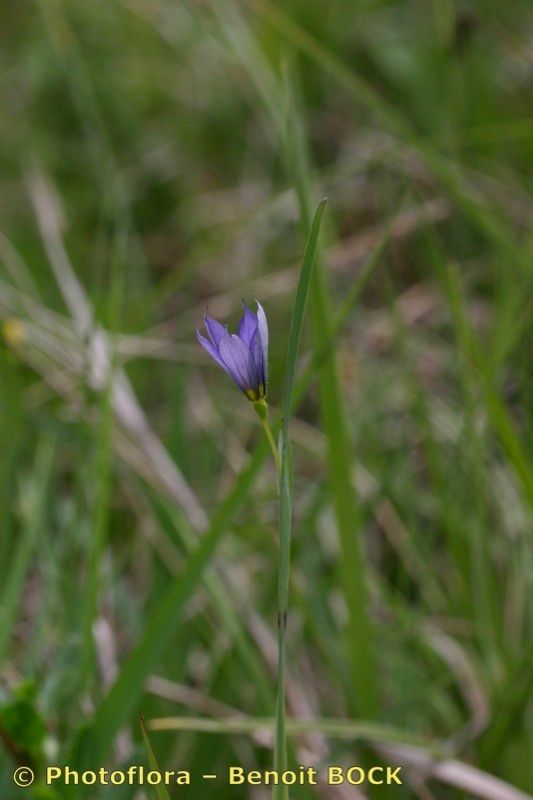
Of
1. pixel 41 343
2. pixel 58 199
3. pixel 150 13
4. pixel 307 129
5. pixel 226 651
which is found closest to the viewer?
pixel 226 651

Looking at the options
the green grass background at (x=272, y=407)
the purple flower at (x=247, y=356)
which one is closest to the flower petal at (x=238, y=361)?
the purple flower at (x=247, y=356)

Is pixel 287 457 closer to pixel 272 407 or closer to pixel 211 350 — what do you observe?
pixel 211 350

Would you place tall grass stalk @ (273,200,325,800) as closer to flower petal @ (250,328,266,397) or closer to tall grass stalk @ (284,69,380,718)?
flower petal @ (250,328,266,397)

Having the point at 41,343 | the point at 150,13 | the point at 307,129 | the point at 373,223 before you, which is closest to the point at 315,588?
the point at 41,343

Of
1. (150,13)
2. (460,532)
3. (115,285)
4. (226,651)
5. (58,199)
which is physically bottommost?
(226,651)

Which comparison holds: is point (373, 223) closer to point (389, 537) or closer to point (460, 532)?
point (389, 537)

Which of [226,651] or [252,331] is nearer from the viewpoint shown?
[252,331]
